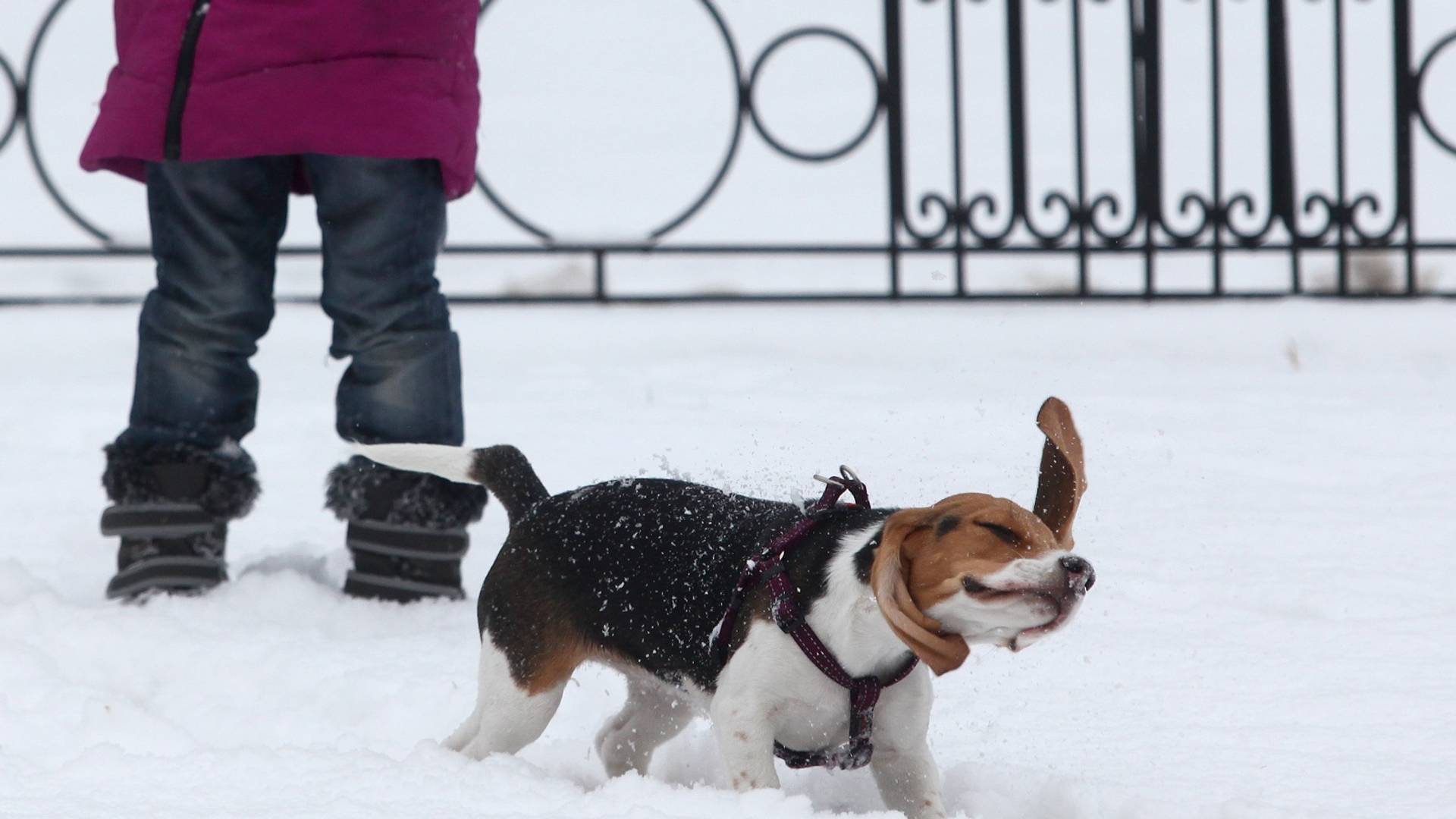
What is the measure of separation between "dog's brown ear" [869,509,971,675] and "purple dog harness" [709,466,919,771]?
14 cm

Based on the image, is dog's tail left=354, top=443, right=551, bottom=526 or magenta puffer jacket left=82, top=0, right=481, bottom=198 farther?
magenta puffer jacket left=82, top=0, right=481, bottom=198

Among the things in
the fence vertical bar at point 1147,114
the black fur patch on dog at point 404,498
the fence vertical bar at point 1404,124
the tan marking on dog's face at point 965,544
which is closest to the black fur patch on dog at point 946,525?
the tan marking on dog's face at point 965,544

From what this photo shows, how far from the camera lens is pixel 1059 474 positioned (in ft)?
5.78

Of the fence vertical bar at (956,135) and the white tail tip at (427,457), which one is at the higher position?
the fence vertical bar at (956,135)

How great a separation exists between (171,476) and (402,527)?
1.49 feet

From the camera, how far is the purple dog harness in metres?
1.81

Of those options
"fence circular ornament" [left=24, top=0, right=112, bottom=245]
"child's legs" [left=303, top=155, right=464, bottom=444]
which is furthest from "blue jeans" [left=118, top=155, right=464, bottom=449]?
"fence circular ornament" [left=24, top=0, right=112, bottom=245]

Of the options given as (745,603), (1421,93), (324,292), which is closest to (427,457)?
(745,603)

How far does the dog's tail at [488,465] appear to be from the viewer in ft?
7.61

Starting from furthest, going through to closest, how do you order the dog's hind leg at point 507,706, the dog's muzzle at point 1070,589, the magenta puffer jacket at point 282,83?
the magenta puffer jacket at point 282,83, the dog's hind leg at point 507,706, the dog's muzzle at point 1070,589

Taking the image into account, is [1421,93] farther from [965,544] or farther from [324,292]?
[965,544]

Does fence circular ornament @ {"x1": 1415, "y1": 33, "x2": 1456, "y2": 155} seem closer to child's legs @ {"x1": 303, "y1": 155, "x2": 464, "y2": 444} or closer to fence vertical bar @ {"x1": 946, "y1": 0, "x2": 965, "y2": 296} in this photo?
fence vertical bar @ {"x1": 946, "y1": 0, "x2": 965, "y2": 296}

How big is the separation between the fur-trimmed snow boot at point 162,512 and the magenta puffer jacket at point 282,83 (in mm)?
569

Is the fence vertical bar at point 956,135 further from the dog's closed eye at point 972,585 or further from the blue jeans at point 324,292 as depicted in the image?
the dog's closed eye at point 972,585
